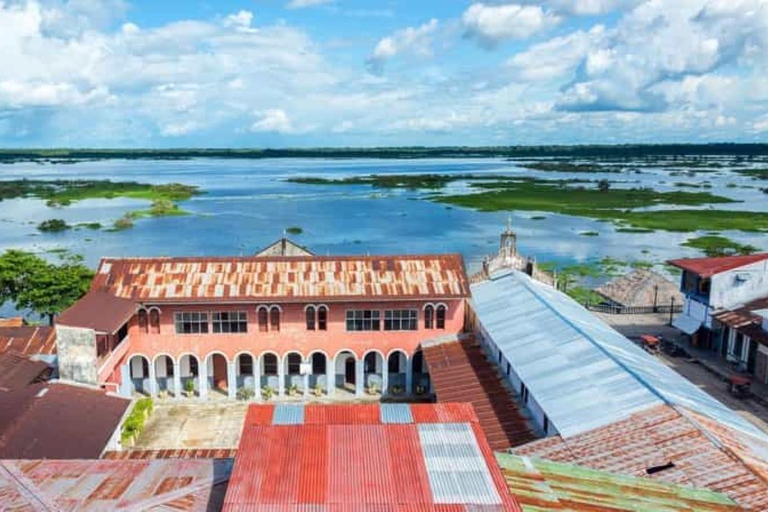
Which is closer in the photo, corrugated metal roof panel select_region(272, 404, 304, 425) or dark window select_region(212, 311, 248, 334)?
corrugated metal roof panel select_region(272, 404, 304, 425)

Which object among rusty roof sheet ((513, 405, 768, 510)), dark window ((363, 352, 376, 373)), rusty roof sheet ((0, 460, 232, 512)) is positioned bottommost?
dark window ((363, 352, 376, 373))

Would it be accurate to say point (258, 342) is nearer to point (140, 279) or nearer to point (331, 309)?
point (331, 309)

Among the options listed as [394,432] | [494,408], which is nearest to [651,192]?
[494,408]

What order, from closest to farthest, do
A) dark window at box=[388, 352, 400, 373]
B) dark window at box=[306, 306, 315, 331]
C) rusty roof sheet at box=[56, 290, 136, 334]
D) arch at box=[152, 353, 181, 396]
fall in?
1. rusty roof sheet at box=[56, 290, 136, 334]
2. dark window at box=[306, 306, 315, 331]
3. arch at box=[152, 353, 181, 396]
4. dark window at box=[388, 352, 400, 373]

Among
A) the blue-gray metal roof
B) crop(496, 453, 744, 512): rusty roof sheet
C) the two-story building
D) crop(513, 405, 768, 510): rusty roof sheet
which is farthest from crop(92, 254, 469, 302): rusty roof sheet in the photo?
crop(496, 453, 744, 512): rusty roof sheet

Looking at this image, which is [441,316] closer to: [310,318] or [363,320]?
[363,320]

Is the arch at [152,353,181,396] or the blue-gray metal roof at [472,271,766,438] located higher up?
the blue-gray metal roof at [472,271,766,438]

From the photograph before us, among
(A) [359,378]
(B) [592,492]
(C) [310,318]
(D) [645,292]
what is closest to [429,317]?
(A) [359,378]

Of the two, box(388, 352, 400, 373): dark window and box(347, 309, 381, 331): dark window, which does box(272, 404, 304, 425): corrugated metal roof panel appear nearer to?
box(347, 309, 381, 331): dark window

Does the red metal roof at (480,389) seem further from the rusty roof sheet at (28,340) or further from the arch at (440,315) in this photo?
the rusty roof sheet at (28,340)
